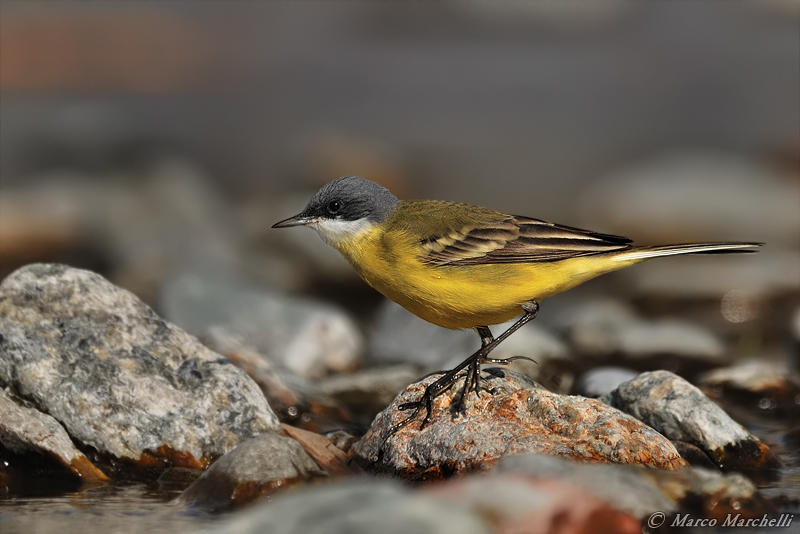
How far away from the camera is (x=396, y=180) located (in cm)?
1697

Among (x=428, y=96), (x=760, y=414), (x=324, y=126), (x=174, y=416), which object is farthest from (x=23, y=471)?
(x=428, y=96)

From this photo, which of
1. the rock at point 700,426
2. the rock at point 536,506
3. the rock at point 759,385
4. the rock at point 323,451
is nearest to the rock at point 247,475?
the rock at point 323,451

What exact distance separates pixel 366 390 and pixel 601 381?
2.06m

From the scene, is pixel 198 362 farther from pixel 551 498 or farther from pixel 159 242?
pixel 159 242

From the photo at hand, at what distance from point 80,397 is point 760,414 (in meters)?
5.57

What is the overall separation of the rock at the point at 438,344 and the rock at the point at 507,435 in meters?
2.19

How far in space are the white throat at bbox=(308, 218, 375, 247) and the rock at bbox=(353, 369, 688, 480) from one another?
1.38 metres

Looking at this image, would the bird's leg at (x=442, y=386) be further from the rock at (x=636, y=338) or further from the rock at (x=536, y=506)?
the rock at (x=636, y=338)

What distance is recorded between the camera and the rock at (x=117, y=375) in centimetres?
691

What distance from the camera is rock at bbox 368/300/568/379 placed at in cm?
959

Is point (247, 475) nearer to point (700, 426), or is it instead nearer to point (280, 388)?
point (280, 388)

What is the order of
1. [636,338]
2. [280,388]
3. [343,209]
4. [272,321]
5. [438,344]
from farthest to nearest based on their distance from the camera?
1. [636,338]
2. [272,321]
3. [438,344]
4. [280,388]
5. [343,209]

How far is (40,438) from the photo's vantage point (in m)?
6.61

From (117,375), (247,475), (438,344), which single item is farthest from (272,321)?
(247,475)
